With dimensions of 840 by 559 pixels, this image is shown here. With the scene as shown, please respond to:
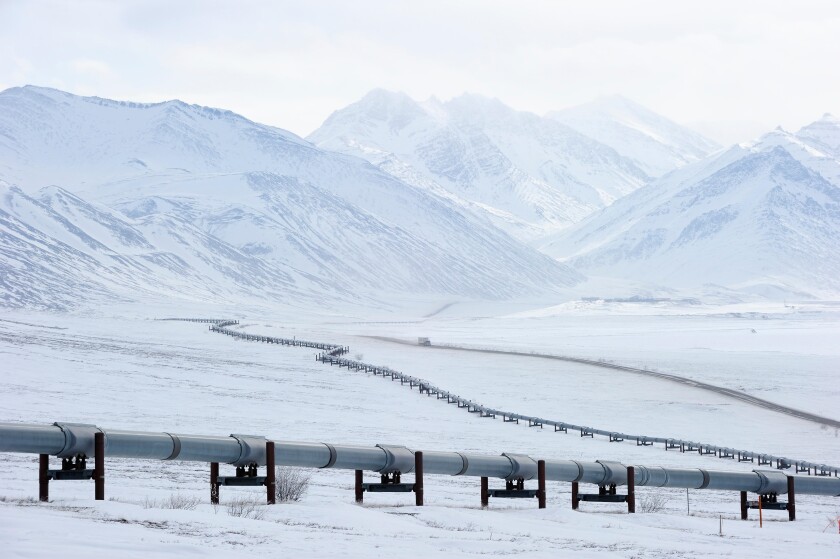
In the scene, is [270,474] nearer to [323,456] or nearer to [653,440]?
[323,456]

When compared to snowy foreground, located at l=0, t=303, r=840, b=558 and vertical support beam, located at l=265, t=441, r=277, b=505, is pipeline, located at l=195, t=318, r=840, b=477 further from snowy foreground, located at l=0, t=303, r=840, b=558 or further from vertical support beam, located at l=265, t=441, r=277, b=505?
vertical support beam, located at l=265, t=441, r=277, b=505

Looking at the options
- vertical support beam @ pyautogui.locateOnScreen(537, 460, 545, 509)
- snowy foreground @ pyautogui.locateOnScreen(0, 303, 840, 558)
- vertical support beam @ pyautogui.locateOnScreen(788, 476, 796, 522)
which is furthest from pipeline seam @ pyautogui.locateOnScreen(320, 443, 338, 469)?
vertical support beam @ pyautogui.locateOnScreen(788, 476, 796, 522)

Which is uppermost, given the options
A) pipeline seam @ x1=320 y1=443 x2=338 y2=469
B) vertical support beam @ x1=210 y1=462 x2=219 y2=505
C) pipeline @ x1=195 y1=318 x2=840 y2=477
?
pipeline seam @ x1=320 y1=443 x2=338 y2=469

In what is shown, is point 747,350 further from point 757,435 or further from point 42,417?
point 42,417

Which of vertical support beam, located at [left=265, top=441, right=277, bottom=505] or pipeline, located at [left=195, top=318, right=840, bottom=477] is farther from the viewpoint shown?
pipeline, located at [left=195, top=318, right=840, bottom=477]

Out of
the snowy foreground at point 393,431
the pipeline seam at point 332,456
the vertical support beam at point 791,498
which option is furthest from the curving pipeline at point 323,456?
the snowy foreground at point 393,431

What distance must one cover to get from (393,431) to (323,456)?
Result: 2644 centimetres

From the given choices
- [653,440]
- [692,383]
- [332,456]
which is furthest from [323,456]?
[692,383]

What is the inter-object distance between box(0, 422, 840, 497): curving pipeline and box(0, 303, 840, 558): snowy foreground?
0.72 meters

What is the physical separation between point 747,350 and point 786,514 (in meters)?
105

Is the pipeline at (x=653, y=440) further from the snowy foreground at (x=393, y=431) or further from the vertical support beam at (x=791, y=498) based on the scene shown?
the vertical support beam at (x=791, y=498)

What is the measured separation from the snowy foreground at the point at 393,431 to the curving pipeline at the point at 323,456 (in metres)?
0.72

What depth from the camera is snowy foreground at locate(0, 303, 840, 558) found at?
1617 centimetres

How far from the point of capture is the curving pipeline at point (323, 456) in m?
17.7
